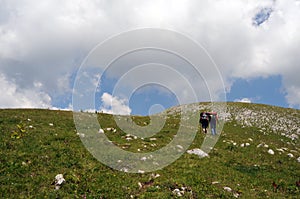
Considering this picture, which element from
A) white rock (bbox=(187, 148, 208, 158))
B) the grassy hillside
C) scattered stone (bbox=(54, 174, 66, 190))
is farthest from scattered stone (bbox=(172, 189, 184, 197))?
white rock (bbox=(187, 148, 208, 158))

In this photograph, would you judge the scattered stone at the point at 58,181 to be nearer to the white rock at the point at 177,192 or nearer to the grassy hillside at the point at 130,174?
the grassy hillside at the point at 130,174

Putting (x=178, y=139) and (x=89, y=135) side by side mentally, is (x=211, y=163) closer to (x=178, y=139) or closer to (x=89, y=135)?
(x=178, y=139)

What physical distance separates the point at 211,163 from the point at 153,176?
17.3ft

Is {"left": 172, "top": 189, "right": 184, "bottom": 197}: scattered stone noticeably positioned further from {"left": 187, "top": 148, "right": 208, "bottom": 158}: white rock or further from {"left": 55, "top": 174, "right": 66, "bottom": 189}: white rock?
{"left": 187, "top": 148, "right": 208, "bottom": 158}: white rock

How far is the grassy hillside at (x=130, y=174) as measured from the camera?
535 inches

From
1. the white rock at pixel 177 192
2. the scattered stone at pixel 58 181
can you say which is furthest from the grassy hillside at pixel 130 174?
the scattered stone at pixel 58 181

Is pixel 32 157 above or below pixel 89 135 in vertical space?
below

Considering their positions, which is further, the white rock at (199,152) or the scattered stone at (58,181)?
the white rock at (199,152)

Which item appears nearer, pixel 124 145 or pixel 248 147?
pixel 124 145

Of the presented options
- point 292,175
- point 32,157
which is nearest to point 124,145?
point 32,157

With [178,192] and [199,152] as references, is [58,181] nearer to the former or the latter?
[178,192]

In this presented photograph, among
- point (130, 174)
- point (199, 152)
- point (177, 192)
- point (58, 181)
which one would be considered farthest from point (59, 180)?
point (199, 152)

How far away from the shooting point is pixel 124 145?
21031 mm

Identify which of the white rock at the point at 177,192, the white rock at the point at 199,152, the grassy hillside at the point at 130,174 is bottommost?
the white rock at the point at 177,192
